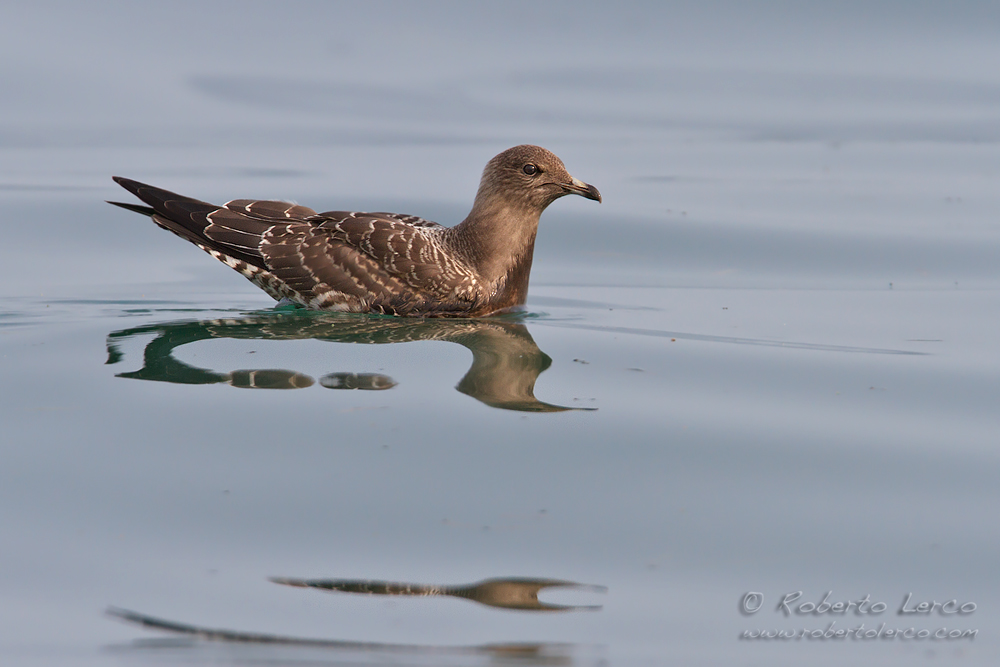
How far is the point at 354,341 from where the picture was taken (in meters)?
6.98

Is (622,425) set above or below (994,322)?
below

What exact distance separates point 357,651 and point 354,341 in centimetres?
364

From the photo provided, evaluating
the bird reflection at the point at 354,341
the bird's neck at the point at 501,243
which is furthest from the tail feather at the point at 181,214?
the bird's neck at the point at 501,243

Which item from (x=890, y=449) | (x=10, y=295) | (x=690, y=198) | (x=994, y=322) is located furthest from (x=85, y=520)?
(x=690, y=198)

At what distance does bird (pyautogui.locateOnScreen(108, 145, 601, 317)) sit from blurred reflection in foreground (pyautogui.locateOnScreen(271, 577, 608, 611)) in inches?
164

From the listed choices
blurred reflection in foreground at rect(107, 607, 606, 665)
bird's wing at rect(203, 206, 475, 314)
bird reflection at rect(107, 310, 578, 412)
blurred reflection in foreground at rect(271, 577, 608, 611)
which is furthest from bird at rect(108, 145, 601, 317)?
blurred reflection in foreground at rect(107, 607, 606, 665)

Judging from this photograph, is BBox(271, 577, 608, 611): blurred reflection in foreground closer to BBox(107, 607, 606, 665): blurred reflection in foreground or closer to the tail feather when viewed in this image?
BBox(107, 607, 606, 665): blurred reflection in foreground

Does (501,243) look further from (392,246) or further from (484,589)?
(484,589)

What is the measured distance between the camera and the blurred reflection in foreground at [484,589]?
3797 mm

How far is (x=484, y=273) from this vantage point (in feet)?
26.5

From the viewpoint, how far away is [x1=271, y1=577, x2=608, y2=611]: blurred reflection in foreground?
3.80 meters

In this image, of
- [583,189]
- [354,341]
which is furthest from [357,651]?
[583,189]

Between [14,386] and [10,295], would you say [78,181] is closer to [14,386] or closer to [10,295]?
[10,295]

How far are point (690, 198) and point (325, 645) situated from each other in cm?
925
